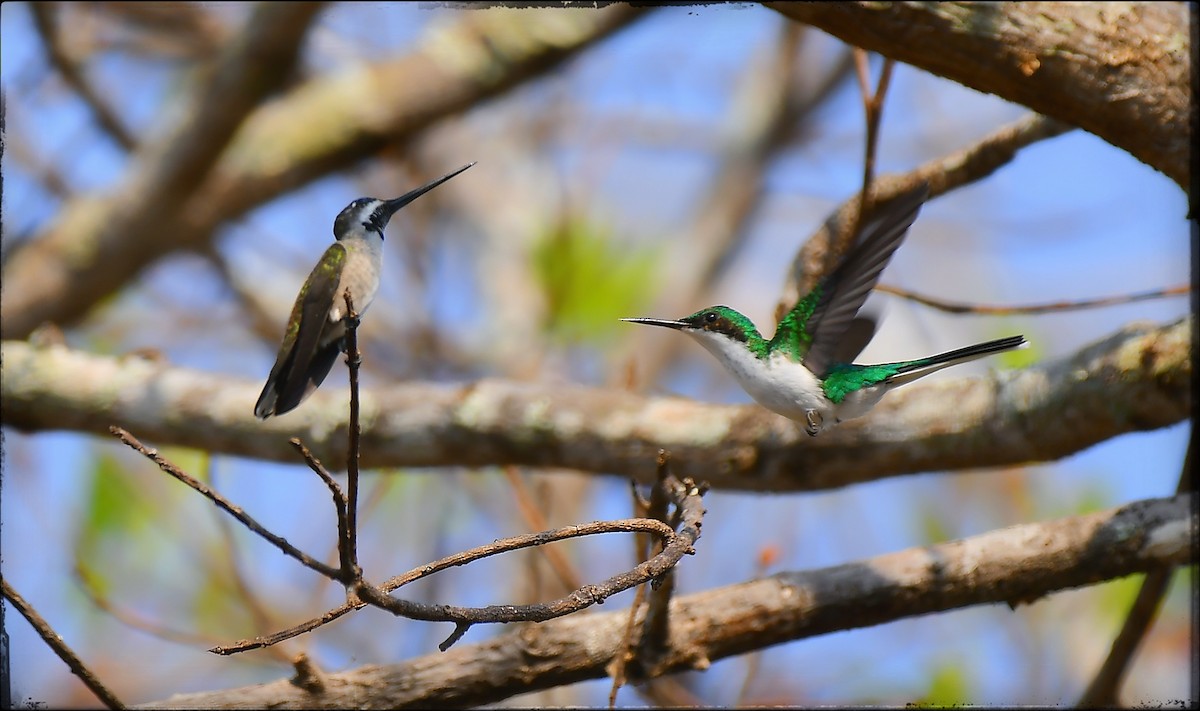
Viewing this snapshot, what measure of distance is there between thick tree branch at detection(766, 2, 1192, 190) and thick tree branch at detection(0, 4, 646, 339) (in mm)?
2438

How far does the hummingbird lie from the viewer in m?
1.48

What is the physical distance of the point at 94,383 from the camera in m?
3.63

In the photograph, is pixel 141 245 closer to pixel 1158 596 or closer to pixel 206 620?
pixel 206 620

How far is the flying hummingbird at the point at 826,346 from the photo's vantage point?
1756mm

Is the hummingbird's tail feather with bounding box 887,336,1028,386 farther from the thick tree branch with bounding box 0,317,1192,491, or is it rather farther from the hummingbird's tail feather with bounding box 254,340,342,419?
the thick tree branch with bounding box 0,317,1192,491

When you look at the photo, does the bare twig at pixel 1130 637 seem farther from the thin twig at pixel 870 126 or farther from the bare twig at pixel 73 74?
the bare twig at pixel 73 74

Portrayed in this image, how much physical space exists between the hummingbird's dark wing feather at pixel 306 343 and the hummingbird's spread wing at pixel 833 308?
0.83 m

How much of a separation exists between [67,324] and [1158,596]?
4.28 m

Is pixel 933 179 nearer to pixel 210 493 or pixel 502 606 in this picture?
pixel 502 606

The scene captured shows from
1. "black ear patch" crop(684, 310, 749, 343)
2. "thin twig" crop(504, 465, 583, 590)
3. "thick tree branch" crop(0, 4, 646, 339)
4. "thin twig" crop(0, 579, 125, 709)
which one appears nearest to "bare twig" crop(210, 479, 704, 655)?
"black ear patch" crop(684, 310, 749, 343)

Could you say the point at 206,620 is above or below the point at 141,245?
below

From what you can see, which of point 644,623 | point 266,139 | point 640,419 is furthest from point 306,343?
point 266,139

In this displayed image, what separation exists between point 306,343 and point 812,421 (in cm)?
77

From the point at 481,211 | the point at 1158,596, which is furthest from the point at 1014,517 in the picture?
the point at 481,211
